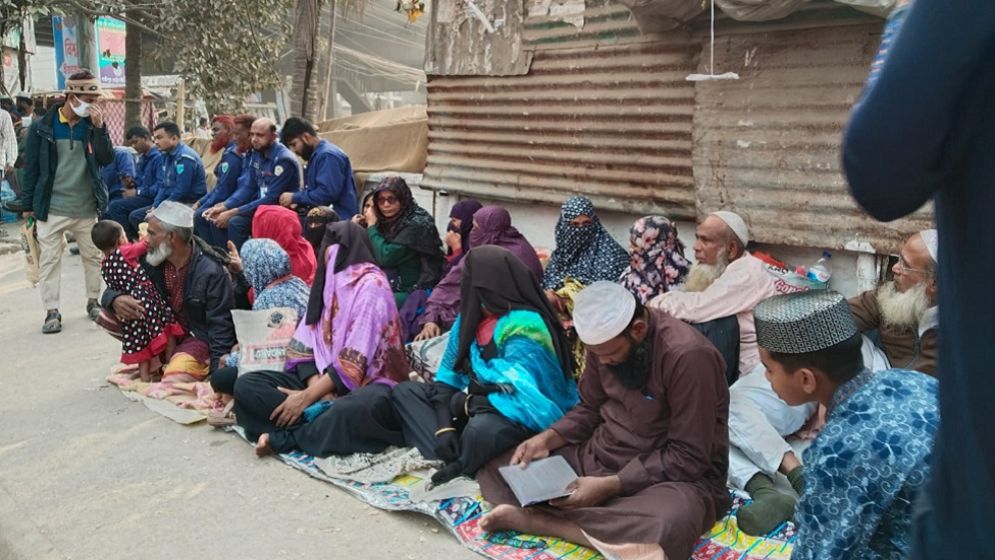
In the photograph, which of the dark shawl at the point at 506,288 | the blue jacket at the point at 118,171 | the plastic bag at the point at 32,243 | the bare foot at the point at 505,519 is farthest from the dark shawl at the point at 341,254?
the blue jacket at the point at 118,171

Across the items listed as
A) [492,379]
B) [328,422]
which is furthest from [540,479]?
[328,422]

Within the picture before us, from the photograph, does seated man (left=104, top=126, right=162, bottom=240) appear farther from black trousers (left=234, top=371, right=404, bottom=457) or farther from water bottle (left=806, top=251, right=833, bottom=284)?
water bottle (left=806, top=251, right=833, bottom=284)

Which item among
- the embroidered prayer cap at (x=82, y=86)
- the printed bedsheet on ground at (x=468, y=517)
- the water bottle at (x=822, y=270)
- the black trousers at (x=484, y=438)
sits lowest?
the printed bedsheet on ground at (x=468, y=517)

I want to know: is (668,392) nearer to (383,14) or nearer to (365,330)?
(365,330)

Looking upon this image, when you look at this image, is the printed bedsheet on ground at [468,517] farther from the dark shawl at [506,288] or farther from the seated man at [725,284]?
the seated man at [725,284]

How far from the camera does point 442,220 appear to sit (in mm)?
7477

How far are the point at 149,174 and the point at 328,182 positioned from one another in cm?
287

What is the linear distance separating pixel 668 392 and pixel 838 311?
132cm

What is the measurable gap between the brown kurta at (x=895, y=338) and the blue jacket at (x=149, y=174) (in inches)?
273

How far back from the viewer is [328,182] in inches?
274

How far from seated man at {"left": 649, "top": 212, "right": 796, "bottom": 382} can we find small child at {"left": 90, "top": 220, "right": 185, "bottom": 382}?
3.14m

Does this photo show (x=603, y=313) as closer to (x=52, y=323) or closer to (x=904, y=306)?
(x=904, y=306)

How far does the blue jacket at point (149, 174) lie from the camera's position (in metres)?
8.65

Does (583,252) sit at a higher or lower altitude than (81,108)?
lower
